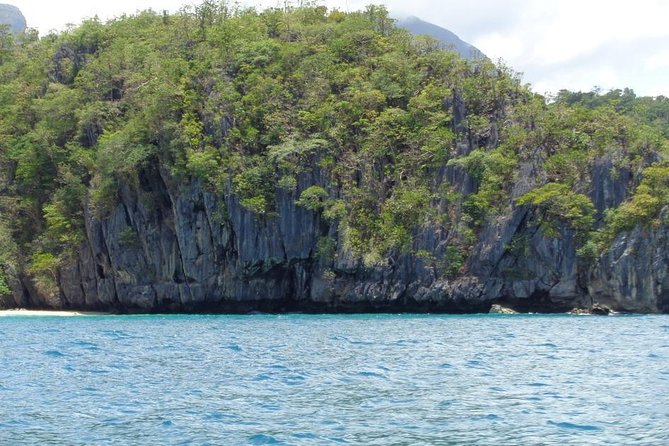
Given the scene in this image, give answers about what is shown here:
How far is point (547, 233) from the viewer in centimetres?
5175

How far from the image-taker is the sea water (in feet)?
49.1

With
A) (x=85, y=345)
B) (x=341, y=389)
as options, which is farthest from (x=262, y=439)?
(x=85, y=345)

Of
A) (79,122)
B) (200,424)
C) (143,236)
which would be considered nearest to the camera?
(200,424)

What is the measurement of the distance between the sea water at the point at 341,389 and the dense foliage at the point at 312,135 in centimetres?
2211

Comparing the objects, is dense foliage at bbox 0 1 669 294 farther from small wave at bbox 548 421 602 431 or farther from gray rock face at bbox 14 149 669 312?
small wave at bbox 548 421 602 431

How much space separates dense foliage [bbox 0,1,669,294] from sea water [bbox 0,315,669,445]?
22.1 m

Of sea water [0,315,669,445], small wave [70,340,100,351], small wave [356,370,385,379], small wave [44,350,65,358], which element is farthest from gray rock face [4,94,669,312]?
small wave [356,370,385,379]

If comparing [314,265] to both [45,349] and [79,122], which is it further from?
[45,349]

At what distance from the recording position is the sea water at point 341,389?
1498 centimetres

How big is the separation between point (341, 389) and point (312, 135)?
40261mm

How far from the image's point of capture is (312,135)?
191 ft

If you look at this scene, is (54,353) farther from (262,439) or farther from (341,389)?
(262,439)

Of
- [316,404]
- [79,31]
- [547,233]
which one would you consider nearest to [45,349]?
[316,404]

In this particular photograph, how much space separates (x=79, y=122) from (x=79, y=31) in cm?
1156
